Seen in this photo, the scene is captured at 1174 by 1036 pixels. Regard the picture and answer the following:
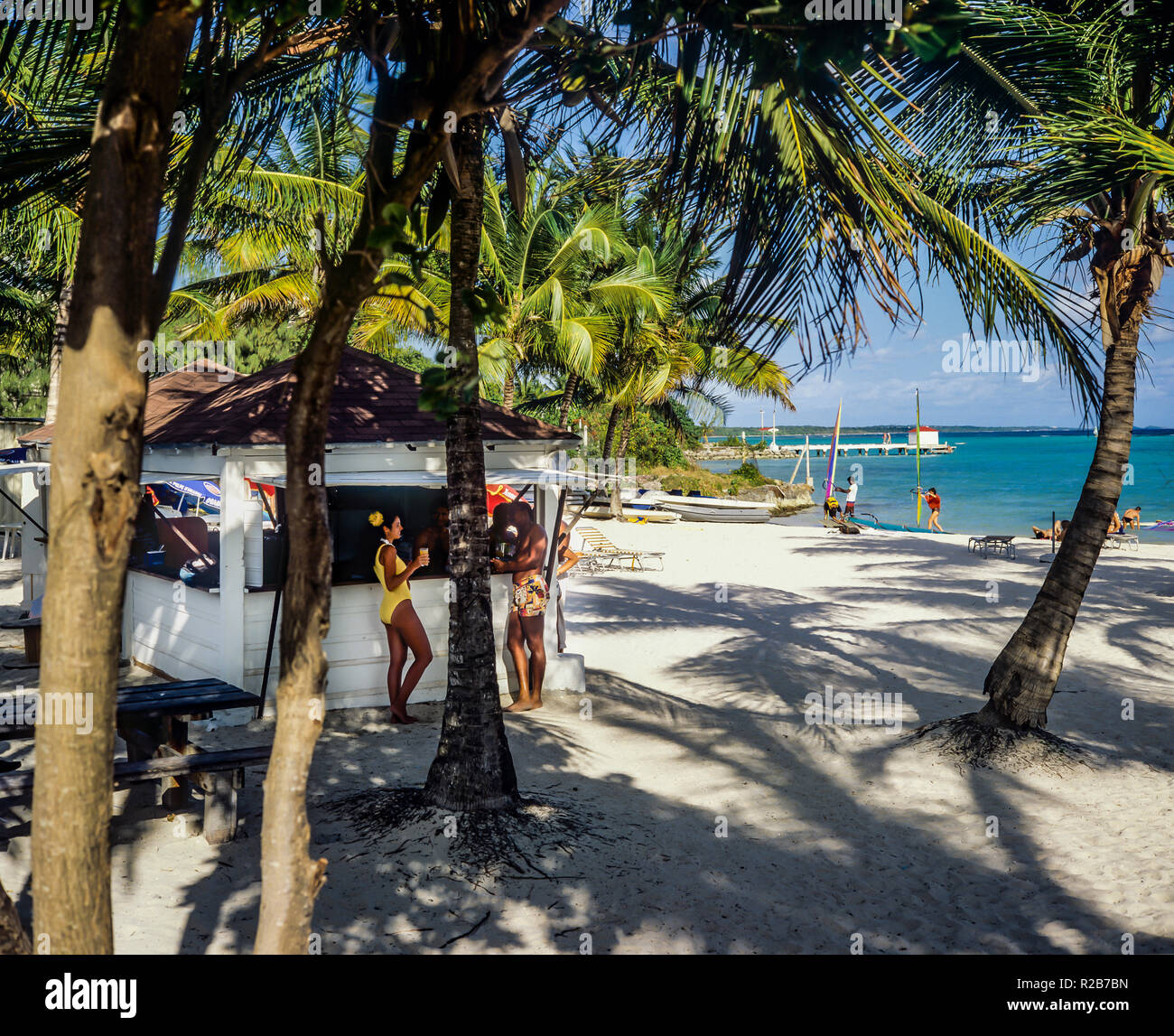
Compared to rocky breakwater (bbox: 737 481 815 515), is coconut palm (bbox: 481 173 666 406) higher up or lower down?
higher up

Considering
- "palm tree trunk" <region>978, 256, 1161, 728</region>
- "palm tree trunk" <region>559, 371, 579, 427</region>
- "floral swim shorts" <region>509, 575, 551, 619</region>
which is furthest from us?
"palm tree trunk" <region>559, 371, 579, 427</region>

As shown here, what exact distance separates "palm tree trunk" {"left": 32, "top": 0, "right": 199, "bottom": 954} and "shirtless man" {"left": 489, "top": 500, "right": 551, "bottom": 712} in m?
7.07

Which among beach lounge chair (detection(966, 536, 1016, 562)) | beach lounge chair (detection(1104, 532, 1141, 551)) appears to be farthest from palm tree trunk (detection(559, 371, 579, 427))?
beach lounge chair (detection(1104, 532, 1141, 551))

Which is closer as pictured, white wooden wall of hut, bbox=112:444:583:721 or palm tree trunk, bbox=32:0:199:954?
palm tree trunk, bbox=32:0:199:954

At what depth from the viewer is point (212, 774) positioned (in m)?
6.02

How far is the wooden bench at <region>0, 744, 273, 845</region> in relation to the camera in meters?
5.66

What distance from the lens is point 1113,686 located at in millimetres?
10797

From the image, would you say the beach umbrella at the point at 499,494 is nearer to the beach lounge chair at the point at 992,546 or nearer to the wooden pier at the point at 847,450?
the beach lounge chair at the point at 992,546

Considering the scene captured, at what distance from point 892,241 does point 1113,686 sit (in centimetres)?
805

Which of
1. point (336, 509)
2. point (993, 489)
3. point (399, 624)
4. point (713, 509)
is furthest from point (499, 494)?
point (993, 489)

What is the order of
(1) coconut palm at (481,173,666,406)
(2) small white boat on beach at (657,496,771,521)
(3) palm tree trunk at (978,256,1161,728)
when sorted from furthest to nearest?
1. (2) small white boat on beach at (657,496,771,521)
2. (1) coconut palm at (481,173,666,406)
3. (3) palm tree trunk at (978,256,1161,728)

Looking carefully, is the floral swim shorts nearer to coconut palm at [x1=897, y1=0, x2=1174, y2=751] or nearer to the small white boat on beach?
coconut palm at [x1=897, y1=0, x2=1174, y2=751]

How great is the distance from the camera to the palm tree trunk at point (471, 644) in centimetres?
650
